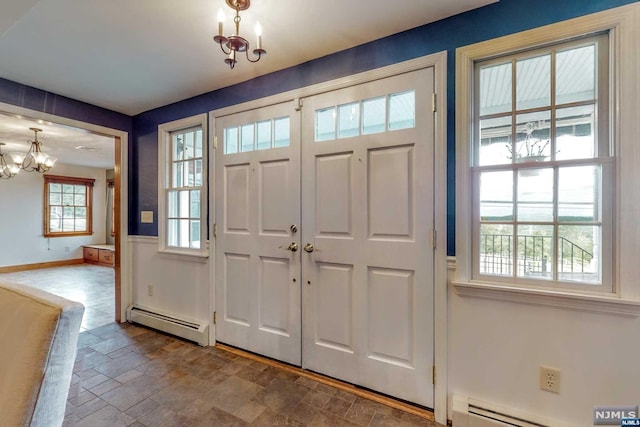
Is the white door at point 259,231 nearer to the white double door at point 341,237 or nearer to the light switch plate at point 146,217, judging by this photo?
the white double door at point 341,237

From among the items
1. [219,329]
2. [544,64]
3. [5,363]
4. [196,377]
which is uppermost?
[544,64]

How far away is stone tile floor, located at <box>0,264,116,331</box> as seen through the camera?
136 inches

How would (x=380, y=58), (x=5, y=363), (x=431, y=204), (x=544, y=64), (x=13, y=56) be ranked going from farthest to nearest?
(x=13, y=56) → (x=380, y=58) → (x=431, y=204) → (x=544, y=64) → (x=5, y=363)

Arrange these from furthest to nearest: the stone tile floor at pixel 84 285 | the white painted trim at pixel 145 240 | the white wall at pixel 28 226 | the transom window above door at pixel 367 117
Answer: the white wall at pixel 28 226, the stone tile floor at pixel 84 285, the white painted trim at pixel 145 240, the transom window above door at pixel 367 117

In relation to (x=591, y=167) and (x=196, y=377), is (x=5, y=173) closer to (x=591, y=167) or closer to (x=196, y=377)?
(x=196, y=377)

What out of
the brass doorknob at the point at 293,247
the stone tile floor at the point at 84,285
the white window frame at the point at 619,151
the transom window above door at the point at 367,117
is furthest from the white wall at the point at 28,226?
the white window frame at the point at 619,151

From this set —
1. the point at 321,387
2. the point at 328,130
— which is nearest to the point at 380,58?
the point at 328,130

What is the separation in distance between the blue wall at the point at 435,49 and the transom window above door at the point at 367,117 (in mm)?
226

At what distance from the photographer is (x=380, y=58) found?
191cm

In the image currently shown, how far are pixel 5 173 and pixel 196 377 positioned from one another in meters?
6.31

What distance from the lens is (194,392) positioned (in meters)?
1.96

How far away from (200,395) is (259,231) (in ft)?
3.98

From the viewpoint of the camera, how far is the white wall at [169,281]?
2744 mm

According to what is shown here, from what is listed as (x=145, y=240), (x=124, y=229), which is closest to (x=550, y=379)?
(x=145, y=240)
